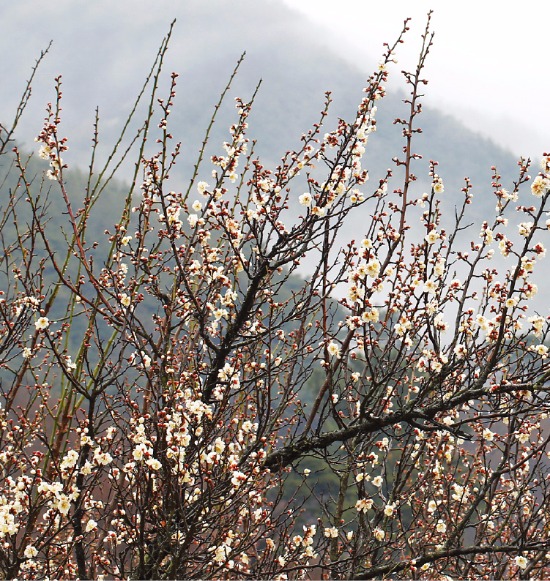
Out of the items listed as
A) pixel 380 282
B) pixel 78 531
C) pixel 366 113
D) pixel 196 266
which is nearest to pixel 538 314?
pixel 380 282

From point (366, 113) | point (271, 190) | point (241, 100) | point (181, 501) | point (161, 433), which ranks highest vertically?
point (241, 100)

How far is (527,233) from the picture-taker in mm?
4348

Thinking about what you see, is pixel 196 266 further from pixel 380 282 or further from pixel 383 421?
pixel 383 421

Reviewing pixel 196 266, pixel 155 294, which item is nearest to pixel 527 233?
pixel 196 266

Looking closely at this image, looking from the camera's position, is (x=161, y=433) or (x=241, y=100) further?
(x=241, y=100)

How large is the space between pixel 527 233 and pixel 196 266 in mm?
2440

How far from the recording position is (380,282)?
4.60 meters

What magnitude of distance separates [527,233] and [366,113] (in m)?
1.53

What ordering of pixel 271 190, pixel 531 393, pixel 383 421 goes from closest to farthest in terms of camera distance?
pixel 531 393, pixel 383 421, pixel 271 190

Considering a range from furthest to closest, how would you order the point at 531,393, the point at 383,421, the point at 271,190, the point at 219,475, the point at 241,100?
the point at 241,100, the point at 271,190, the point at 383,421, the point at 531,393, the point at 219,475

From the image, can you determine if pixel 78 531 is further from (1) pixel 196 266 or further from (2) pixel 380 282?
(2) pixel 380 282

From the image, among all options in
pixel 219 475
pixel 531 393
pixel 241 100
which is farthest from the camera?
pixel 241 100

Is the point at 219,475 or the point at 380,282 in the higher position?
→ the point at 380,282

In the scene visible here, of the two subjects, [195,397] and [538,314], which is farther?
[538,314]
